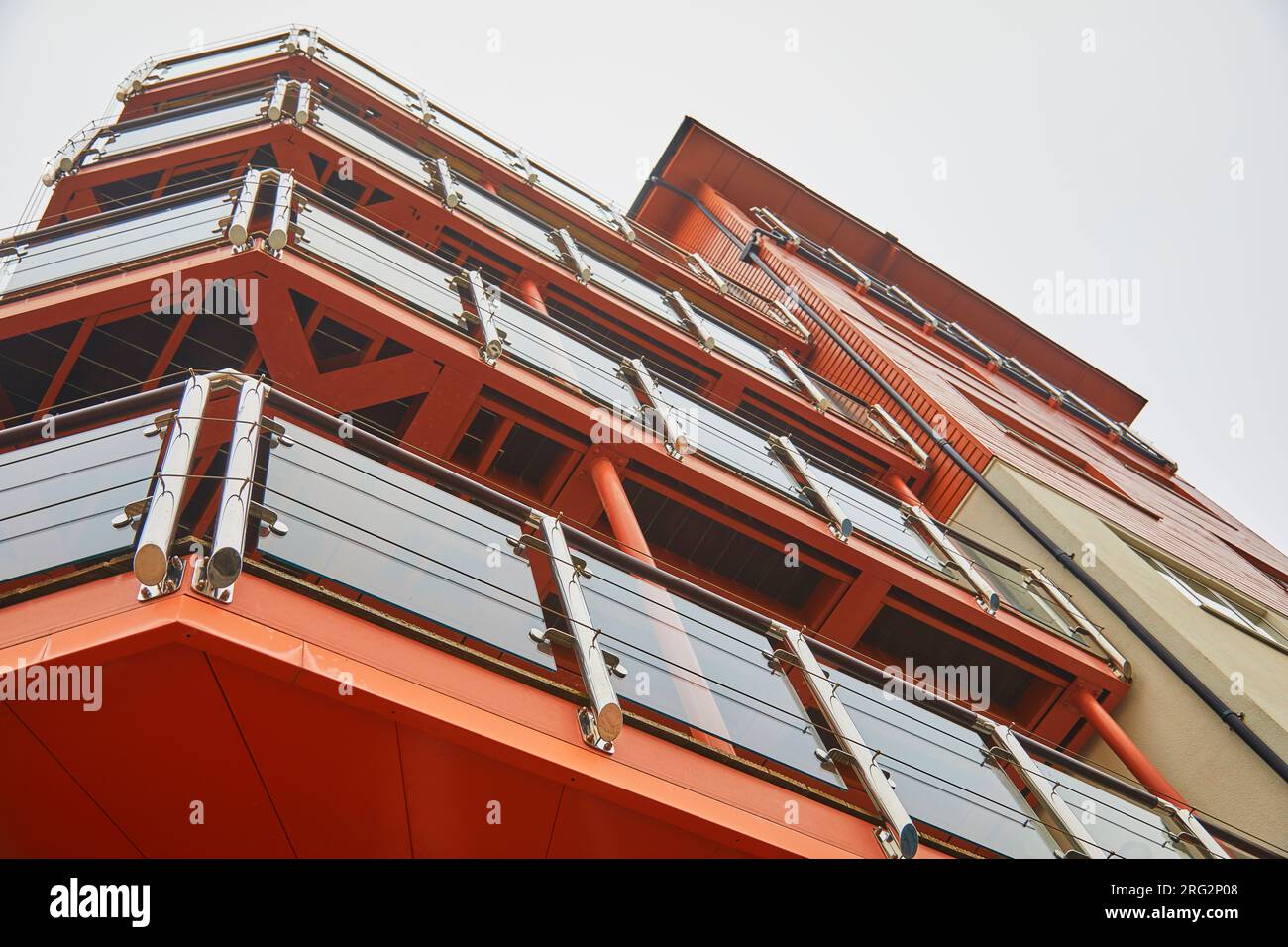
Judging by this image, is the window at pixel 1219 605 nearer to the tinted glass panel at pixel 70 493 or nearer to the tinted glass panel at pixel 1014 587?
the tinted glass panel at pixel 1014 587

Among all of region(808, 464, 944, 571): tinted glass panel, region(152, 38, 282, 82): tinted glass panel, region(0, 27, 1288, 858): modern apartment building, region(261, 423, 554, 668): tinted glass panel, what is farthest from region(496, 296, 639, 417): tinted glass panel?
region(152, 38, 282, 82): tinted glass panel

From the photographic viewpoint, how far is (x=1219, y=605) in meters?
12.7

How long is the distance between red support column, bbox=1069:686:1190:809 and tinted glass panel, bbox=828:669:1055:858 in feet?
11.5

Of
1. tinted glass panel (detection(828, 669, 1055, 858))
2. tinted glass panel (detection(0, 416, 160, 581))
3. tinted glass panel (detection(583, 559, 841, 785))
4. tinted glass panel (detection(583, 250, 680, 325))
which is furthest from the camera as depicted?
tinted glass panel (detection(583, 250, 680, 325))

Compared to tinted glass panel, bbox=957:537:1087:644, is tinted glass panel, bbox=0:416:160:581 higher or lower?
lower

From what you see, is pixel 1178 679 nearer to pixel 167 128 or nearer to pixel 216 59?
pixel 167 128

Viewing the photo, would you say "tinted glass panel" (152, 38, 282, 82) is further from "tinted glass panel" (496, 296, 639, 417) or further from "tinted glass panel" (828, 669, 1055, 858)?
"tinted glass panel" (828, 669, 1055, 858)

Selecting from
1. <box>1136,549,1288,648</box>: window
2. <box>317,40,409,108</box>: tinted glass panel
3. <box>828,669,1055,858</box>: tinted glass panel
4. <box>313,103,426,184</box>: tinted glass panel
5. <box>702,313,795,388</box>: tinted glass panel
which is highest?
<box>1136,549,1288,648</box>: window

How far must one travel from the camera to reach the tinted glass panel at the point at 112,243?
7805 millimetres

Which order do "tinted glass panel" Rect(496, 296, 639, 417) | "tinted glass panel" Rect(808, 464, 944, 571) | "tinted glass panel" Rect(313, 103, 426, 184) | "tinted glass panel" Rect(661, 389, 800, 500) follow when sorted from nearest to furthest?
"tinted glass panel" Rect(496, 296, 639, 417) < "tinted glass panel" Rect(661, 389, 800, 500) < "tinted glass panel" Rect(808, 464, 944, 571) < "tinted glass panel" Rect(313, 103, 426, 184)

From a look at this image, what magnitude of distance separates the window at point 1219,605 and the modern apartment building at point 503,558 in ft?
0.29

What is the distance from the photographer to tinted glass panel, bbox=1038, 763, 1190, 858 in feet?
19.6

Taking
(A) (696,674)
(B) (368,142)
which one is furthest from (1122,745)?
(B) (368,142)

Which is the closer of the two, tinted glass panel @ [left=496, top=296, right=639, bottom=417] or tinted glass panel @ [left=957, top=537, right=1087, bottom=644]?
tinted glass panel @ [left=496, top=296, right=639, bottom=417]
